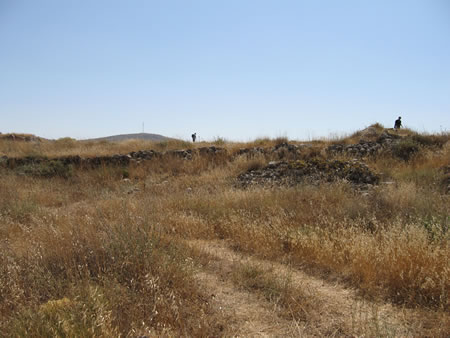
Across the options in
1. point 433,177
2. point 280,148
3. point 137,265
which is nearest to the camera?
point 137,265

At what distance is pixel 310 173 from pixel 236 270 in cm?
590

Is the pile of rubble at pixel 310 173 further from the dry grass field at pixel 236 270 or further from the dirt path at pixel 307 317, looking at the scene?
the dirt path at pixel 307 317

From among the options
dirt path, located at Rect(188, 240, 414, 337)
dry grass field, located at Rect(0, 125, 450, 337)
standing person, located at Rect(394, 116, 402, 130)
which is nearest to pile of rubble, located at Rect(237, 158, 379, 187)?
dry grass field, located at Rect(0, 125, 450, 337)

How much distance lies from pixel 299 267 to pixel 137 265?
6.70 feet

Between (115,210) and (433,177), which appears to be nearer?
(115,210)

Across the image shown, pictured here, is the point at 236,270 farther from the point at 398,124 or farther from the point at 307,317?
the point at 398,124

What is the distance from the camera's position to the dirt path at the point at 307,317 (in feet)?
8.23

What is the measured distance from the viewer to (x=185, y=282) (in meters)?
3.04

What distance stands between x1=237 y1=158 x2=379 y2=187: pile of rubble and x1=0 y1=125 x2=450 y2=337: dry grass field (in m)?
1.61

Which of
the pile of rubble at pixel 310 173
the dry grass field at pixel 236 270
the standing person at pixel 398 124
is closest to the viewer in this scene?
the dry grass field at pixel 236 270

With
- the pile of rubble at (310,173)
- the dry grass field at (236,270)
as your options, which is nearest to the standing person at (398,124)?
the pile of rubble at (310,173)

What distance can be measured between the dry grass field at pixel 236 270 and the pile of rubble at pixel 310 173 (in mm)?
1612

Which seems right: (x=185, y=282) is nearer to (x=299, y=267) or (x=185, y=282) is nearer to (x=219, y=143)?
(x=299, y=267)

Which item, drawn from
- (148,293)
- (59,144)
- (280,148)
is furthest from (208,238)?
(59,144)
